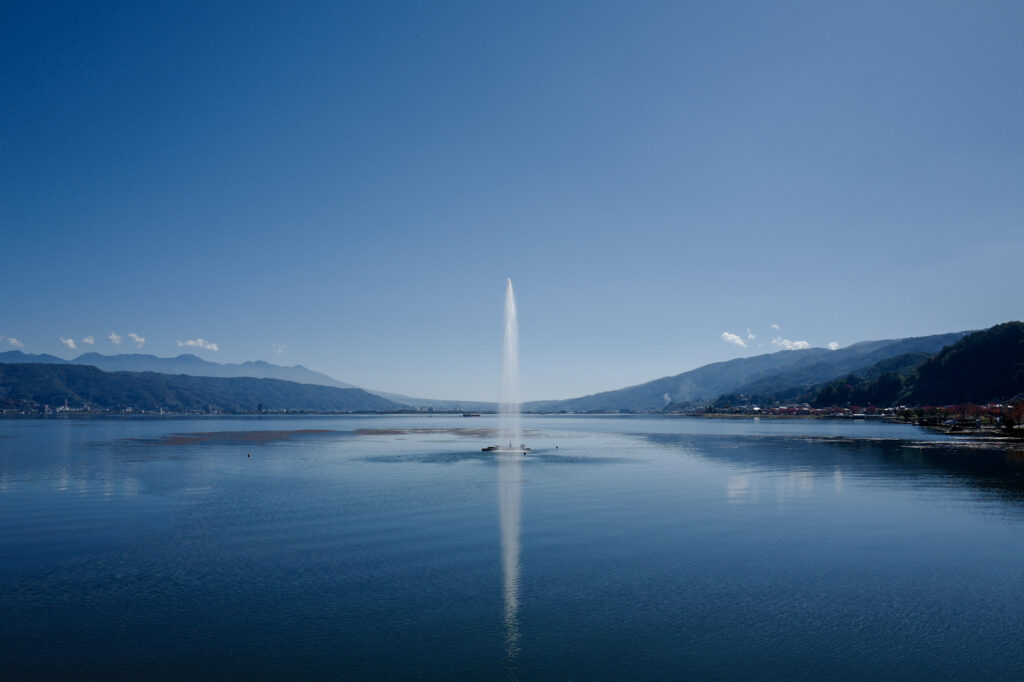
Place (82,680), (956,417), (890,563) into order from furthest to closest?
(956,417), (890,563), (82,680)

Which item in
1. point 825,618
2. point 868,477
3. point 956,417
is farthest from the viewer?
point 956,417

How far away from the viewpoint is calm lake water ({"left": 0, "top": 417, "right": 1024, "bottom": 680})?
18.7m

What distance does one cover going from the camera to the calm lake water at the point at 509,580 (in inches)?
734

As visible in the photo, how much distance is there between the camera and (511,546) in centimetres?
3253

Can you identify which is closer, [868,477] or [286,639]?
[286,639]

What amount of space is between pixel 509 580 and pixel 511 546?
599 cm

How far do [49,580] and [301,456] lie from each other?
2517 inches

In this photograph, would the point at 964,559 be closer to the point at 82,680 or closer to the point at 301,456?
the point at 82,680

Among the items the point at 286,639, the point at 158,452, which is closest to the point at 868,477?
the point at 286,639

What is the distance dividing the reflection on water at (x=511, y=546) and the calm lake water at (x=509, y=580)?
0.15m

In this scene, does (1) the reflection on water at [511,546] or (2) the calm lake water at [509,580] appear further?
(1) the reflection on water at [511,546]

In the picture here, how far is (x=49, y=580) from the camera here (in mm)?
26516

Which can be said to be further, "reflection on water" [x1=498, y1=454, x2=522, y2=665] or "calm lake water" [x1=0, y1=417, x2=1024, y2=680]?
"reflection on water" [x1=498, y1=454, x2=522, y2=665]

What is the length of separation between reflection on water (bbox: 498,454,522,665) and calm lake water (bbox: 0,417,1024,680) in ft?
0.49
